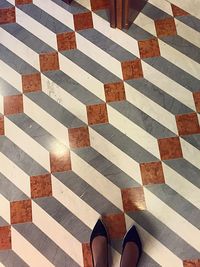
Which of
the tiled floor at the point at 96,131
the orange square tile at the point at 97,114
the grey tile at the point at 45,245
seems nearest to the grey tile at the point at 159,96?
the tiled floor at the point at 96,131

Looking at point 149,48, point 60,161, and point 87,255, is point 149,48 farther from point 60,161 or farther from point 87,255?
point 87,255

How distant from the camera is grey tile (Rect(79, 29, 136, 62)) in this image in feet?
7.42

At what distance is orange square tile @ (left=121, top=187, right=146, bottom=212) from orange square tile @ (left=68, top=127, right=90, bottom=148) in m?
0.40

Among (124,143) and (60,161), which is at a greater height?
(124,143)

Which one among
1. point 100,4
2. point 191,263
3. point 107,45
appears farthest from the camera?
point 100,4

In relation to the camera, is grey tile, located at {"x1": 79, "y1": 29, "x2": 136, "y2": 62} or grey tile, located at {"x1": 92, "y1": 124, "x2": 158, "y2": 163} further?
grey tile, located at {"x1": 79, "y1": 29, "x2": 136, "y2": 62}

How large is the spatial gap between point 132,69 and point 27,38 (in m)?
0.82

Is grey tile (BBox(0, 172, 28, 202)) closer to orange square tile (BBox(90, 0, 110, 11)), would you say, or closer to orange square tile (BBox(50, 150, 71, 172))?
orange square tile (BBox(50, 150, 71, 172))

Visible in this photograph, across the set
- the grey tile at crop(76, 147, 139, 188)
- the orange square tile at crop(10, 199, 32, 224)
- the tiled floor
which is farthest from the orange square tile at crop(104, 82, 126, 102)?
the orange square tile at crop(10, 199, 32, 224)

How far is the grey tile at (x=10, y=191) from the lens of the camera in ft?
6.70

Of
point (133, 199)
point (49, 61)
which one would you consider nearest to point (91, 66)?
point (49, 61)

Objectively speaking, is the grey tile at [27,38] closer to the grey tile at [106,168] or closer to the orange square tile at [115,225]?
the grey tile at [106,168]

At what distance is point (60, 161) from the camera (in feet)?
6.83

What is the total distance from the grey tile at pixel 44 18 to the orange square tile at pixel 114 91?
56cm
